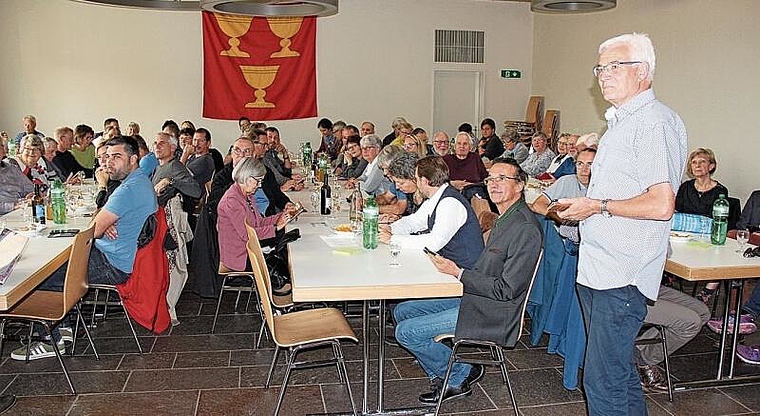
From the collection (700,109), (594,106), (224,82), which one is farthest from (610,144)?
(224,82)

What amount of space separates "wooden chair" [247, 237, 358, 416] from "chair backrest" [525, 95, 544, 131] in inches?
358

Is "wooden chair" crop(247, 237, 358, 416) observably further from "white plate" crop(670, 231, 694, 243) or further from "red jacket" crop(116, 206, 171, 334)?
"white plate" crop(670, 231, 694, 243)

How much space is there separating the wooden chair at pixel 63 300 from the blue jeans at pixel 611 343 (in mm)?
2497

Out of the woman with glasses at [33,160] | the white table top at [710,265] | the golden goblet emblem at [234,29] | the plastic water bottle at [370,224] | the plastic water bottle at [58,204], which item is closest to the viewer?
the white table top at [710,265]

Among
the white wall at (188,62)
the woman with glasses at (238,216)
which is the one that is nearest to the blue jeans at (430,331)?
the woman with glasses at (238,216)

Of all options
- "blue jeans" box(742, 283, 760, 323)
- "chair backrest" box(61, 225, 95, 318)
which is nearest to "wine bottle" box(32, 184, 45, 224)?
"chair backrest" box(61, 225, 95, 318)

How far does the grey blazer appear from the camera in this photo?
301cm

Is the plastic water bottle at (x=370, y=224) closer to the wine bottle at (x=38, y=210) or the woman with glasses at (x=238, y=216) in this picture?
the woman with glasses at (x=238, y=216)

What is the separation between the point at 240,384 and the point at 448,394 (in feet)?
3.77

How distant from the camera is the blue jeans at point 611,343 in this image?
2451mm

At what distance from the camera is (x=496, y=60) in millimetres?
12234

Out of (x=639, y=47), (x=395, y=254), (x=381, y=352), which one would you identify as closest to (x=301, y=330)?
(x=381, y=352)

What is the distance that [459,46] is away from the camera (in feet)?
39.6

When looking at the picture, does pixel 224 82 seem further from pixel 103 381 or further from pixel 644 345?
pixel 644 345
